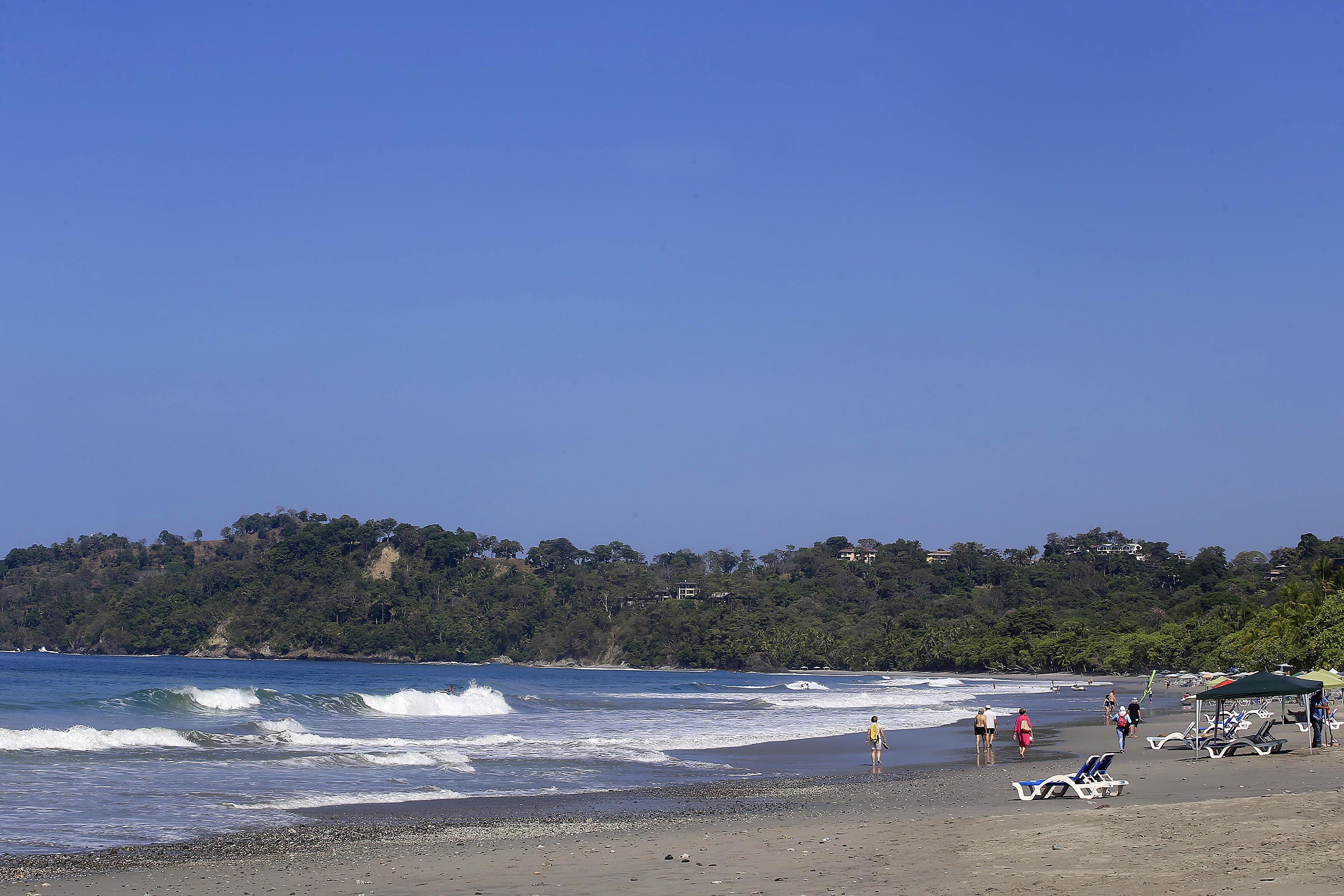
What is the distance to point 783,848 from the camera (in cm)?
1181

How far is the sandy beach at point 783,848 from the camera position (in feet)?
31.4

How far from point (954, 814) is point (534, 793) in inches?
283

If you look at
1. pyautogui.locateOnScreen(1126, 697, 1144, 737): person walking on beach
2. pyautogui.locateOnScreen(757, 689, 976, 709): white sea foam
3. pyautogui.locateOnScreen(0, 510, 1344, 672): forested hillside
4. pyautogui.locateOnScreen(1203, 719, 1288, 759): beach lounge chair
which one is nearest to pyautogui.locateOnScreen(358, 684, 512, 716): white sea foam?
pyautogui.locateOnScreen(757, 689, 976, 709): white sea foam

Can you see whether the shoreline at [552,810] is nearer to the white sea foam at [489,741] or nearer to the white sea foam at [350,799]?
the white sea foam at [350,799]

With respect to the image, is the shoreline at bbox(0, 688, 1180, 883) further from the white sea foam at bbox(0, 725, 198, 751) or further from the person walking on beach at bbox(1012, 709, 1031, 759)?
the white sea foam at bbox(0, 725, 198, 751)

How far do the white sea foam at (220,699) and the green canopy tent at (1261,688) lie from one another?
108ft

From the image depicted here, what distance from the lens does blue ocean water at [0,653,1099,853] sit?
1605cm

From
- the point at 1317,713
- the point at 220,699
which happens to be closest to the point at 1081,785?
the point at 1317,713

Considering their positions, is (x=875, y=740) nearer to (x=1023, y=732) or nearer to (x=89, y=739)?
(x=1023, y=732)

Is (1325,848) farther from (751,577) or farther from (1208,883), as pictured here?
(751,577)

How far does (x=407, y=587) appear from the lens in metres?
171

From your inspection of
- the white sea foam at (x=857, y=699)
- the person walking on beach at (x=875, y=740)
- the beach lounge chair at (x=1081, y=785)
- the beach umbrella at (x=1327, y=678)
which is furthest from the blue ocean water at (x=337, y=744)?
the beach umbrella at (x=1327, y=678)

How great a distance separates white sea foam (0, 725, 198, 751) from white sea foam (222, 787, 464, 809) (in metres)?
9.31

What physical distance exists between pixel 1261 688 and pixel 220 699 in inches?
1430
